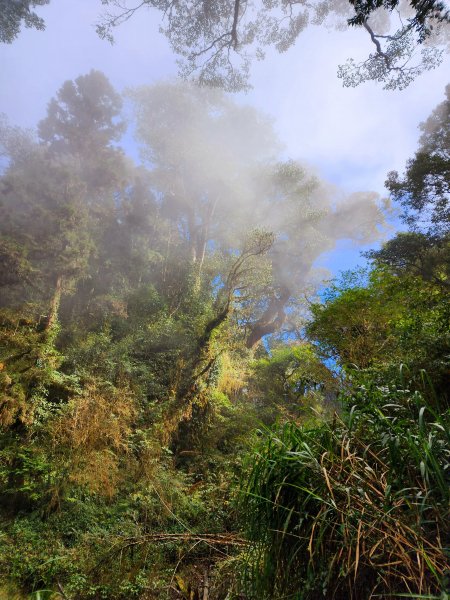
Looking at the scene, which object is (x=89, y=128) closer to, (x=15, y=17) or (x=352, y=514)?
(x=15, y=17)

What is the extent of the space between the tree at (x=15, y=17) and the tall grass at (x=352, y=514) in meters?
15.3

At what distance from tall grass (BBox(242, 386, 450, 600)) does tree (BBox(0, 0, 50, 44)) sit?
1535cm

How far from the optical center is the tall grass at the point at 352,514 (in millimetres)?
1557

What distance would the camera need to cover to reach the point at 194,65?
1116 cm

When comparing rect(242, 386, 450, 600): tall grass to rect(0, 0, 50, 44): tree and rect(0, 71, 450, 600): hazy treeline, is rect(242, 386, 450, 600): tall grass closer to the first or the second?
rect(0, 71, 450, 600): hazy treeline

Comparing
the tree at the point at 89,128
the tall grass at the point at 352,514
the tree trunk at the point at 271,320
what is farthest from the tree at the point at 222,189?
the tall grass at the point at 352,514

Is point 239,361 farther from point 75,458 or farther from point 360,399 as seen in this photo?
point 360,399

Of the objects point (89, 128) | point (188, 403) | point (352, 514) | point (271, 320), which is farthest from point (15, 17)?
point (271, 320)

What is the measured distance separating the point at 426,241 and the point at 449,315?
26.1ft

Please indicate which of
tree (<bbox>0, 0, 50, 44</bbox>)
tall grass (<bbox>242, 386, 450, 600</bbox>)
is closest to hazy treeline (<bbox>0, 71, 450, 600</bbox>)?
tall grass (<bbox>242, 386, 450, 600</bbox>)

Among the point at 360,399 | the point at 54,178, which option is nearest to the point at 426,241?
the point at 360,399

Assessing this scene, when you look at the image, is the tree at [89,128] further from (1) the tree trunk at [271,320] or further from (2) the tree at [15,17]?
(1) the tree trunk at [271,320]

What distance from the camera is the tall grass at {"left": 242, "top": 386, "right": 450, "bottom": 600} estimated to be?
156cm

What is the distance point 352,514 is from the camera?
1736mm
